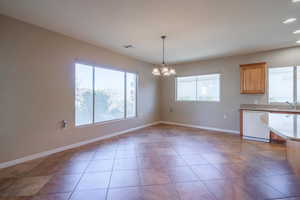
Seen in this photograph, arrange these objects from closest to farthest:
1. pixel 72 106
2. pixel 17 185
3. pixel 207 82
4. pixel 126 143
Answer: pixel 17 185
pixel 72 106
pixel 126 143
pixel 207 82

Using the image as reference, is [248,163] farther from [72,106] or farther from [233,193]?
[72,106]

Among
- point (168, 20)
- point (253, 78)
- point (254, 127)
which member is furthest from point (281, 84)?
point (168, 20)

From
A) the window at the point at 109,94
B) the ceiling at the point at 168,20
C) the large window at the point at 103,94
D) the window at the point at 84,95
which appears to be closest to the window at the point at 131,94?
the large window at the point at 103,94

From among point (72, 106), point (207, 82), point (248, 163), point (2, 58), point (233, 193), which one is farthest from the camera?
point (207, 82)

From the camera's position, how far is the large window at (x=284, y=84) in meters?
4.25

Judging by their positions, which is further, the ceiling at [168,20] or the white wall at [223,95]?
the white wall at [223,95]

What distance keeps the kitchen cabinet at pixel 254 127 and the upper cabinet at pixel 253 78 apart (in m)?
0.76

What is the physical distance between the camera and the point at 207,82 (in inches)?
231

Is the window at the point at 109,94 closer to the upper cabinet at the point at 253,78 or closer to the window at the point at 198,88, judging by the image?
the window at the point at 198,88

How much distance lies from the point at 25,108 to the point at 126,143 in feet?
8.13

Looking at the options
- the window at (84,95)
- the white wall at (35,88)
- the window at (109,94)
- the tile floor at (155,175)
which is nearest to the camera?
the tile floor at (155,175)

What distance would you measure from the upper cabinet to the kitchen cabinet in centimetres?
76

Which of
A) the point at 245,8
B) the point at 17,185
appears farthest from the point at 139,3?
the point at 17,185

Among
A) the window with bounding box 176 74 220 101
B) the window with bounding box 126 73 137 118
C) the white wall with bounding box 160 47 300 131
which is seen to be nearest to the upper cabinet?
the white wall with bounding box 160 47 300 131
